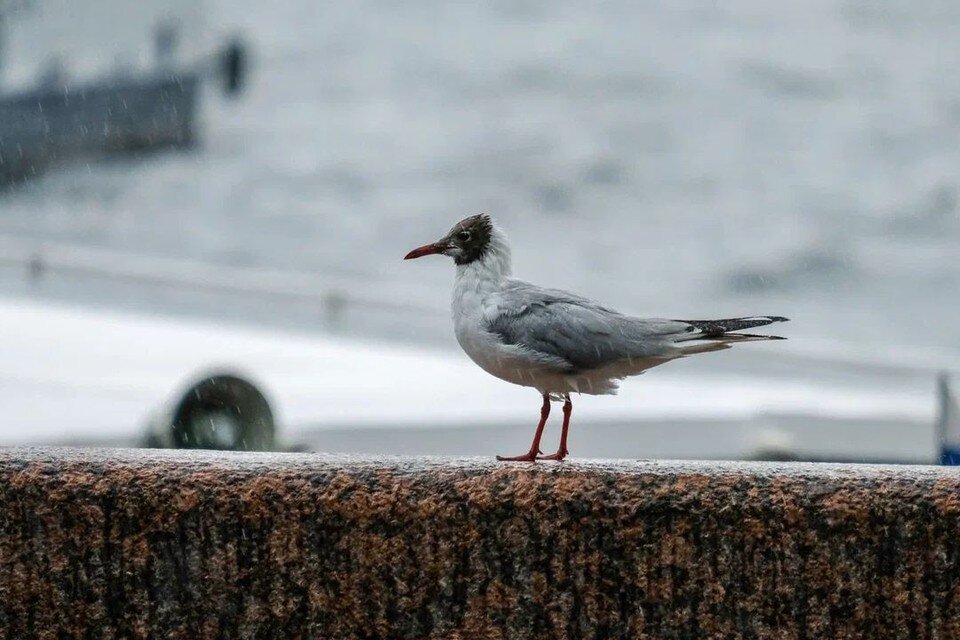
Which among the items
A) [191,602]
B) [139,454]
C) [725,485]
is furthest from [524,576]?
[139,454]

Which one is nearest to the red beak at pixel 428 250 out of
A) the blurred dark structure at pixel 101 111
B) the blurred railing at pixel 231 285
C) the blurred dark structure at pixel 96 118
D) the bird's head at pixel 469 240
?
the bird's head at pixel 469 240

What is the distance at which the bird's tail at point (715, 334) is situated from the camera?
98.5 inches

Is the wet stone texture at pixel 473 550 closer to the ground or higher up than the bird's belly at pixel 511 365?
closer to the ground

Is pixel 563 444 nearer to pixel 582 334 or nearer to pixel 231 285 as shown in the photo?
pixel 582 334

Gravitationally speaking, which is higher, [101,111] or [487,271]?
[101,111]

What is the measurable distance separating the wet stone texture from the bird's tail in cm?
23

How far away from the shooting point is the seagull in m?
2.60

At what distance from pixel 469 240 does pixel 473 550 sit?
67 centimetres

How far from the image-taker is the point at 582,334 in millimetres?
2652

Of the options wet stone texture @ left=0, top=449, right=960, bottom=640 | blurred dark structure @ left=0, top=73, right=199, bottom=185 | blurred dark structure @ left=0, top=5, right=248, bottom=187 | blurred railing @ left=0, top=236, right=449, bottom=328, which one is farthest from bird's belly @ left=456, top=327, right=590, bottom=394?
blurred dark structure @ left=0, top=73, right=199, bottom=185

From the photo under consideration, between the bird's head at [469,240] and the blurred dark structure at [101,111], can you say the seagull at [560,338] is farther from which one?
the blurred dark structure at [101,111]

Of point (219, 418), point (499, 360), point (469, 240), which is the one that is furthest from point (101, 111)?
point (499, 360)

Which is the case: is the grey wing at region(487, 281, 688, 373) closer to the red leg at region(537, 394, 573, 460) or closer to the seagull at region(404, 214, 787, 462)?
the seagull at region(404, 214, 787, 462)

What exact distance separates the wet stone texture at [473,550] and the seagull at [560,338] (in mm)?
211
